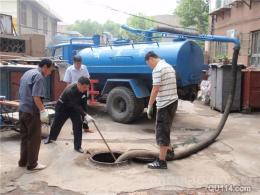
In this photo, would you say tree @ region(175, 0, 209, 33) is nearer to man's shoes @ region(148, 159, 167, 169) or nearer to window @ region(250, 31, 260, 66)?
window @ region(250, 31, 260, 66)

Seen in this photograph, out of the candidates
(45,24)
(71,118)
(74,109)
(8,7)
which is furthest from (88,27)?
(74,109)

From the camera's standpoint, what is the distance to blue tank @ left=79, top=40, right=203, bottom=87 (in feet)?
28.8

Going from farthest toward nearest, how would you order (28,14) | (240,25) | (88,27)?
1. (88,27)
2. (28,14)
3. (240,25)

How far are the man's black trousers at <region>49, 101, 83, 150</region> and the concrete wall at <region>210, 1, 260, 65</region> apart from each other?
11.0m

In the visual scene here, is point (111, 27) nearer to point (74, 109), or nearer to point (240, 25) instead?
point (240, 25)

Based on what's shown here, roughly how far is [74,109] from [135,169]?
1544 mm

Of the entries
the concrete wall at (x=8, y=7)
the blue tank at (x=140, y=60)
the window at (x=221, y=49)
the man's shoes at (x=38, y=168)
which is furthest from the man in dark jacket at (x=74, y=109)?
the concrete wall at (x=8, y=7)

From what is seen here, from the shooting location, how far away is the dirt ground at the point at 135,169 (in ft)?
16.2

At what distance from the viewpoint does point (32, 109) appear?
17.6ft

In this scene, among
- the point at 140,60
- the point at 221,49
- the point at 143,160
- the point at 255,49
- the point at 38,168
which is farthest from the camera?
the point at 221,49

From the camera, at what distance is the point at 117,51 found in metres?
9.78

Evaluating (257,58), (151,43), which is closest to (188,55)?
(151,43)

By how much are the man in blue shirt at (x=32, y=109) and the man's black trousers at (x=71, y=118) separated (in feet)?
3.63

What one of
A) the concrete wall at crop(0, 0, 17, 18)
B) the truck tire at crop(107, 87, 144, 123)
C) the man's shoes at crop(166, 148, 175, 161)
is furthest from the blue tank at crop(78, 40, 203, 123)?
the concrete wall at crop(0, 0, 17, 18)
